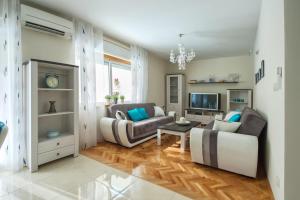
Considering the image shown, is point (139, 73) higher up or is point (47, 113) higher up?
point (139, 73)

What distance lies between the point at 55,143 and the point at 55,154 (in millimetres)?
177

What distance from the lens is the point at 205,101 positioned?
582 cm

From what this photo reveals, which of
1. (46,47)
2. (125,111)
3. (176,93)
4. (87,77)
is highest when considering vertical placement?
(46,47)

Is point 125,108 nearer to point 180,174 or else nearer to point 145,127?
point 145,127

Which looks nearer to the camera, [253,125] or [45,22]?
[253,125]

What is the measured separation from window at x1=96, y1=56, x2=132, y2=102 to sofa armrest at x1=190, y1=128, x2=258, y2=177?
8.17 ft

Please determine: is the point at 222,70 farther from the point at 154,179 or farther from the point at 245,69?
the point at 154,179

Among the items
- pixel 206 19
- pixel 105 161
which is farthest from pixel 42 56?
pixel 206 19

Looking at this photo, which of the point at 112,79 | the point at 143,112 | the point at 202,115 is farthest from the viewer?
the point at 202,115

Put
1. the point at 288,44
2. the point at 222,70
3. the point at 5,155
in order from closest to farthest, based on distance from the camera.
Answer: the point at 288,44 < the point at 5,155 < the point at 222,70

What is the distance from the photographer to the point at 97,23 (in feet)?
10.3

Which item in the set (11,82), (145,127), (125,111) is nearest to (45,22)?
(11,82)

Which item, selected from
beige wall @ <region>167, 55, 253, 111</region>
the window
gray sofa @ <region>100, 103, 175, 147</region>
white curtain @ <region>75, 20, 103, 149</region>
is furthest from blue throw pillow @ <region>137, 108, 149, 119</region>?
beige wall @ <region>167, 55, 253, 111</region>

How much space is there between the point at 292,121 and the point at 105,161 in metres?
2.49
